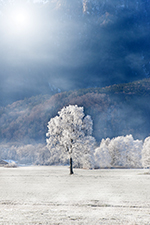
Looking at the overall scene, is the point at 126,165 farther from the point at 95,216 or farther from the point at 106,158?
the point at 95,216

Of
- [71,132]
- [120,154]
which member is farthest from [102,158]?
[71,132]

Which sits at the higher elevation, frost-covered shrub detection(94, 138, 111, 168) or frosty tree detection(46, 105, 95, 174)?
frosty tree detection(46, 105, 95, 174)

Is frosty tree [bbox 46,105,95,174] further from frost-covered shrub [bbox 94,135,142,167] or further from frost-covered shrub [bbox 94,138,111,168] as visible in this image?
frost-covered shrub [bbox 94,135,142,167]

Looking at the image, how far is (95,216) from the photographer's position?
12.7m

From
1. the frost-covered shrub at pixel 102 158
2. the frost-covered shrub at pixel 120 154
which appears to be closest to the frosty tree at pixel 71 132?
the frost-covered shrub at pixel 102 158

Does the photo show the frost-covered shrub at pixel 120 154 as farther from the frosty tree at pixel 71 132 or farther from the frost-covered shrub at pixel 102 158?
the frosty tree at pixel 71 132

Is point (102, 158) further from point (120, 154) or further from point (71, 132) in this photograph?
point (71, 132)

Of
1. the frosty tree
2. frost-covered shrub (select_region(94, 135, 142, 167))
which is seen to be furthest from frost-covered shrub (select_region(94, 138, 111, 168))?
the frosty tree

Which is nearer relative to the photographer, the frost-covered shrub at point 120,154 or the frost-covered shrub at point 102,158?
the frost-covered shrub at point 102,158

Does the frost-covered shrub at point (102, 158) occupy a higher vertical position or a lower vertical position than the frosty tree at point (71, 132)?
lower

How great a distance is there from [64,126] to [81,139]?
211 inches

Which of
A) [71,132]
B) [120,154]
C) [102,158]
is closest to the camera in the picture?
[71,132]

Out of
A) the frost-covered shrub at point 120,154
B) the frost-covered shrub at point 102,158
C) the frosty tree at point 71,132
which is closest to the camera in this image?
the frosty tree at point 71,132

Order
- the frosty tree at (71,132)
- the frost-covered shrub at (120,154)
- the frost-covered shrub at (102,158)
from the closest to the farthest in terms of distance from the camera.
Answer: the frosty tree at (71,132), the frost-covered shrub at (102,158), the frost-covered shrub at (120,154)
